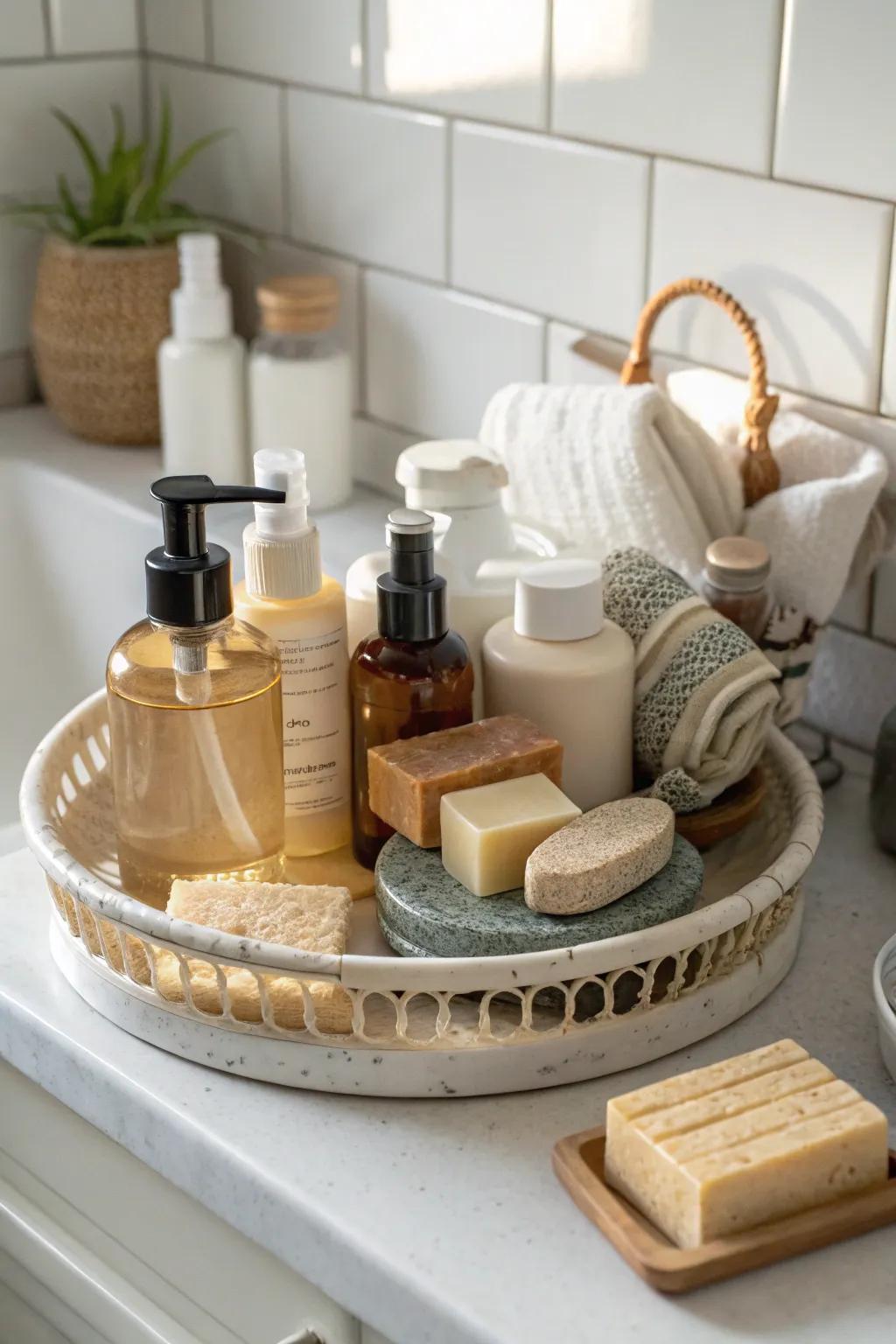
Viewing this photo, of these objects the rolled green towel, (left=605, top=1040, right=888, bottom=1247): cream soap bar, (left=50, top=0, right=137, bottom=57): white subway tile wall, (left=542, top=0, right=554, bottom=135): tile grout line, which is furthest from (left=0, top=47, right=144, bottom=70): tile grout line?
(left=605, top=1040, right=888, bottom=1247): cream soap bar

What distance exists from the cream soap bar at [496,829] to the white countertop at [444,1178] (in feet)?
0.30

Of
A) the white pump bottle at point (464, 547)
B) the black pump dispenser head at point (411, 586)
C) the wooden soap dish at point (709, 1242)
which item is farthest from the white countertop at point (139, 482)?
the wooden soap dish at point (709, 1242)

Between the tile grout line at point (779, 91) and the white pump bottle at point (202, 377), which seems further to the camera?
the white pump bottle at point (202, 377)

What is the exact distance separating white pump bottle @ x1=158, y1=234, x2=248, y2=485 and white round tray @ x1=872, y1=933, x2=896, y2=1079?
2.30ft

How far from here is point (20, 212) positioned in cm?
128

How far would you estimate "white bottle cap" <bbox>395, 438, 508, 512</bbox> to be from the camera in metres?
0.81

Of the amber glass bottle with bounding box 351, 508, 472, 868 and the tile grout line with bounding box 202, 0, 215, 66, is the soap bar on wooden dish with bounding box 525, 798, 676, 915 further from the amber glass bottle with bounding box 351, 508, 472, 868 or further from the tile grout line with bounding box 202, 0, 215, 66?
A: the tile grout line with bounding box 202, 0, 215, 66

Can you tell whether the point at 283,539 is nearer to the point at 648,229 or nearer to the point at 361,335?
the point at 648,229

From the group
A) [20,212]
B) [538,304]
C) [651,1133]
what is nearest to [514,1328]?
[651,1133]

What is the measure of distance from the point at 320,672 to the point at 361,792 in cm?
6

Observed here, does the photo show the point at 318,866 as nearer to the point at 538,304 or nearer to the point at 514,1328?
the point at 514,1328

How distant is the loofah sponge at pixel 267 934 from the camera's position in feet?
2.12

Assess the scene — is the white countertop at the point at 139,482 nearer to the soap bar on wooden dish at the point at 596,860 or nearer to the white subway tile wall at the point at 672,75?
the white subway tile wall at the point at 672,75

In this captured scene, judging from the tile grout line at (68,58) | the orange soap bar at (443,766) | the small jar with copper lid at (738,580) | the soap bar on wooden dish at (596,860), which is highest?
the tile grout line at (68,58)
